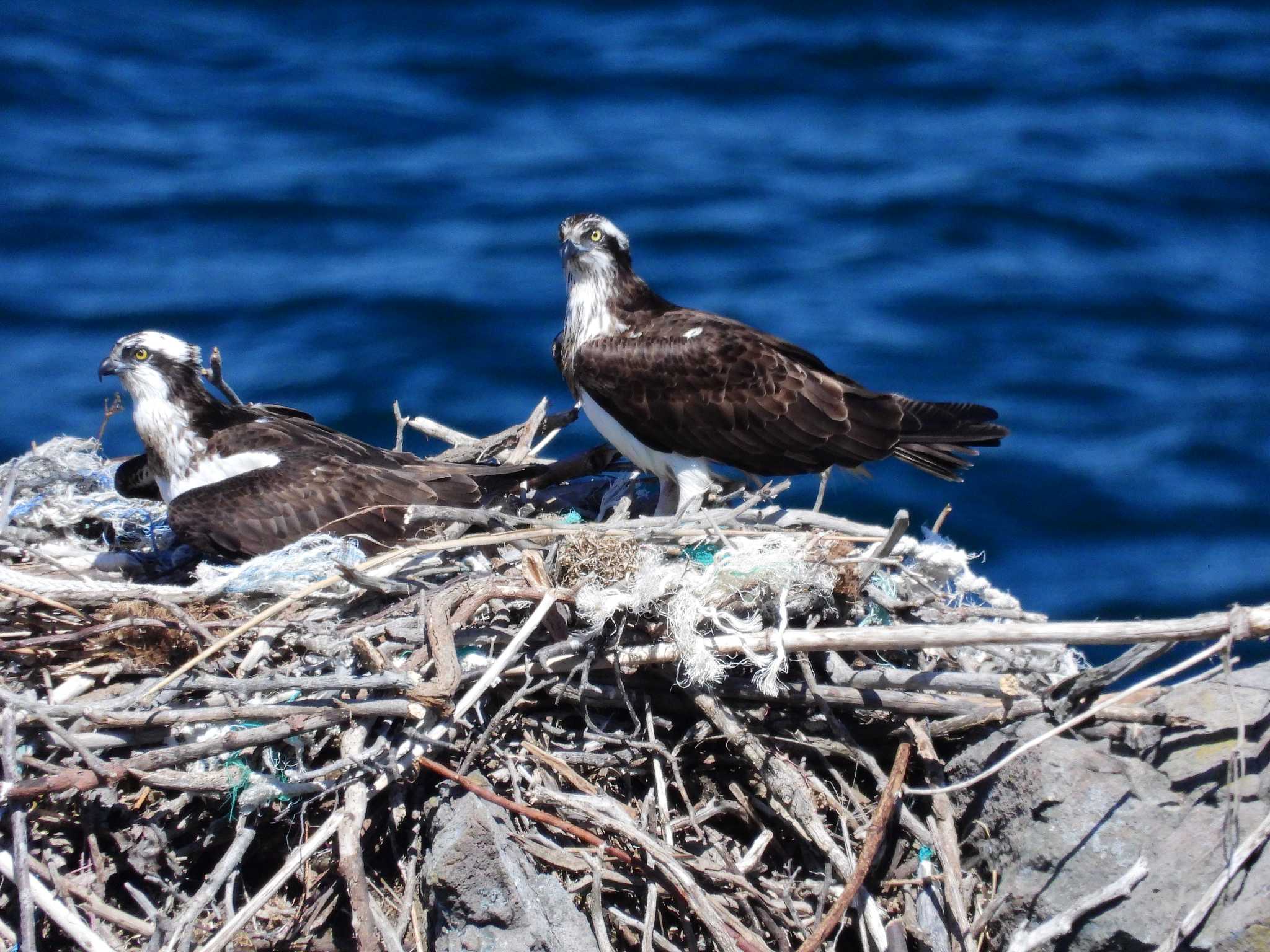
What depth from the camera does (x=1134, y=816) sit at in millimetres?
4289

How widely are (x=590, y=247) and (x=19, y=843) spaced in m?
3.70

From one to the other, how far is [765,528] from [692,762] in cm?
106

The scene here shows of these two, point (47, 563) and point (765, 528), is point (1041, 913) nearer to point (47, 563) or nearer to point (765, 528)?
point (765, 528)

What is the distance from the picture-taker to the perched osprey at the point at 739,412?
6098 millimetres

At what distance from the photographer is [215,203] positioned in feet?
48.8

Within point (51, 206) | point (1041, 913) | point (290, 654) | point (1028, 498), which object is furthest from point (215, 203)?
point (1041, 913)

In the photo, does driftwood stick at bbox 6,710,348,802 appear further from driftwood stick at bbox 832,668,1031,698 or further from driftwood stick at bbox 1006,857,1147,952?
driftwood stick at bbox 1006,857,1147,952

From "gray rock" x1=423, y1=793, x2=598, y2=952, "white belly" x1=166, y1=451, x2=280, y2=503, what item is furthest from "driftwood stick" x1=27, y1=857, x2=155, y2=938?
"white belly" x1=166, y1=451, x2=280, y2=503

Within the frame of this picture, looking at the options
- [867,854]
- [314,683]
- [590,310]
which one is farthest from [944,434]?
[314,683]

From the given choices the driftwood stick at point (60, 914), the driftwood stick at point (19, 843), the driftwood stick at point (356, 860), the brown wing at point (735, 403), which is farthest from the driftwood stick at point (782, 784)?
the driftwood stick at point (19, 843)

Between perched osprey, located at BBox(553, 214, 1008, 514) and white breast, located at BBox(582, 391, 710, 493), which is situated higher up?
perched osprey, located at BBox(553, 214, 1008, 514)

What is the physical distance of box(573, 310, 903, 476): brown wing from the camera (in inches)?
240

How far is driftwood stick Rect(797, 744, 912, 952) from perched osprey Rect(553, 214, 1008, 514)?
1865 mm

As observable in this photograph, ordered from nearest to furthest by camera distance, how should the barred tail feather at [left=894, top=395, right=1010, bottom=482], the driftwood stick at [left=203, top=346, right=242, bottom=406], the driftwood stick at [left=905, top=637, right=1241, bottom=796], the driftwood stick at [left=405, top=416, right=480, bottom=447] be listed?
the driftwood stick at [left=905, top=637, right=1241, bottom=796] < the barred tail feather at [left=894, top=395, right=1010, bottom=482] < the driftwood stick at [left=203, top=346, right=242, bottom=406] < the driftwood stick at [left=405, top=416, right=480, bottom=447]
